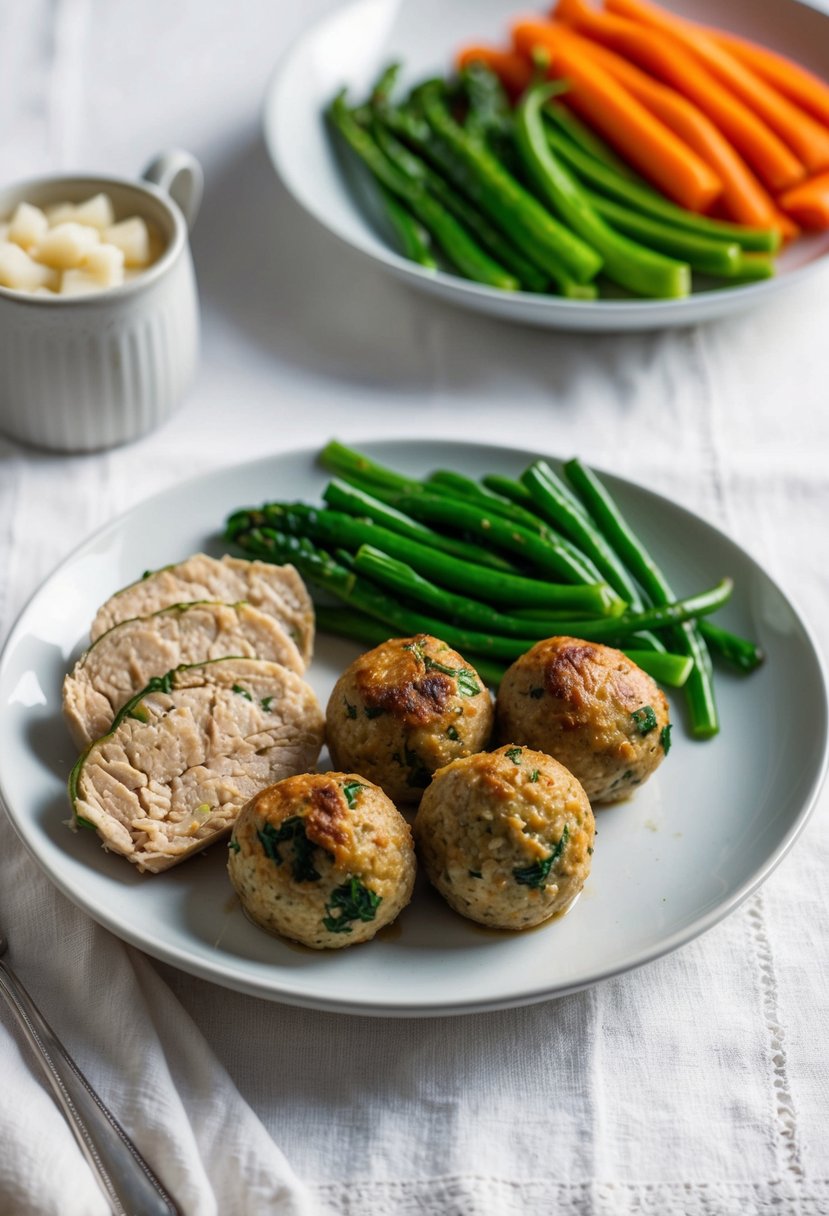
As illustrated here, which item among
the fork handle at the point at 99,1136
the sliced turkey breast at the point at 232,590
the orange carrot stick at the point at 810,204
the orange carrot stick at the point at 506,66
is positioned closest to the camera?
the fork handle at the point at 99,1136

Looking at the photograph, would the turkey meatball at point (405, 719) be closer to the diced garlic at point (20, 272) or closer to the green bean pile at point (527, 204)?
the diced garlic at point (20, 272)

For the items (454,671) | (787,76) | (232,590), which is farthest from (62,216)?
(787,76)

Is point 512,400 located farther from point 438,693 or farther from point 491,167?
point 438,693

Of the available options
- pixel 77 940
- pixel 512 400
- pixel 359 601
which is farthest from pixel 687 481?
pixel 77 940

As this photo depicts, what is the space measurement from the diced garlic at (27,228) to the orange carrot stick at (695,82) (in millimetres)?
2649

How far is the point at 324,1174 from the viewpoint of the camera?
8.23 ft

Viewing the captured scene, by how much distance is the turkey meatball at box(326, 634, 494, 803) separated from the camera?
282 centimetres

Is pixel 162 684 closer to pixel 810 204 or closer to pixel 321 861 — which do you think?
pixel 321 861

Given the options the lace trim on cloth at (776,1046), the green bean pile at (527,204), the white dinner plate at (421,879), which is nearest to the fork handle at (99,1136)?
the white dinner plate at (421,879)

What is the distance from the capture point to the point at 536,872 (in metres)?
2.54

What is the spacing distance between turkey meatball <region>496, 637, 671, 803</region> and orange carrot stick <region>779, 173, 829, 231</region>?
Result: 2.64 meters

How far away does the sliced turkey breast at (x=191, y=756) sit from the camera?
2758 mm

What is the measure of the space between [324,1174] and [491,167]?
363cm

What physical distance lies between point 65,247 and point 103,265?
0.13 metres
